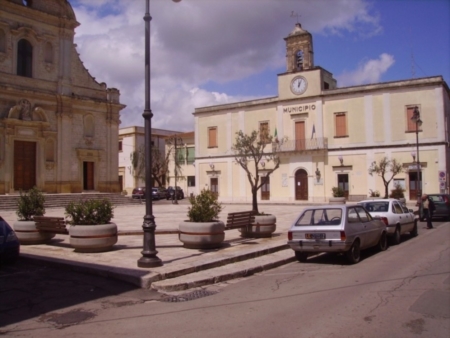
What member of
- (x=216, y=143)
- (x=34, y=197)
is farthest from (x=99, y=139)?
(x=34, y=197)

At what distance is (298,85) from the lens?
1738 inches

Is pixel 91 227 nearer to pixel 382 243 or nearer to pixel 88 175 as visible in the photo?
pixel 382 243

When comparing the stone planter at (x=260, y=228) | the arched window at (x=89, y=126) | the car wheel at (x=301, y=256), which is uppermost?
the arched window at (x=89, y=126)

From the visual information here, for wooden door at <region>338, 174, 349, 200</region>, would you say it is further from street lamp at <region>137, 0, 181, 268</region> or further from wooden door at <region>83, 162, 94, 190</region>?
street lamp at <region>137, 0, 181, 268</region>

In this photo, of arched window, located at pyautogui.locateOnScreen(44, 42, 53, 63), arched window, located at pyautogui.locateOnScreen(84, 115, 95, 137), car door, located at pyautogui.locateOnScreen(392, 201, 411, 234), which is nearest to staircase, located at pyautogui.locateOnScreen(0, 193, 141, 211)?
arched window, located at pyautogui.locateOnScreen(84, 115, 95, 137)

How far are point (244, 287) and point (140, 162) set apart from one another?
5301 centimetres

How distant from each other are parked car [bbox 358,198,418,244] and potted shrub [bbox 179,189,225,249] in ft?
18.0

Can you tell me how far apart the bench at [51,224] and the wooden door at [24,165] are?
21.9 meters

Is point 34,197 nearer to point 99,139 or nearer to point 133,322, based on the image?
point 133,322

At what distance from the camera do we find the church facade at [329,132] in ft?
124

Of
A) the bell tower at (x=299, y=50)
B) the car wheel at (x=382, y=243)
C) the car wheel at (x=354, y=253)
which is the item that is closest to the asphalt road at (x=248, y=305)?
the car wheel at (x=354, y=253)

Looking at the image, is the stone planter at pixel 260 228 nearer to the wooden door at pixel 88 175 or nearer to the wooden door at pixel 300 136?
the wooden door at pixel 88 175

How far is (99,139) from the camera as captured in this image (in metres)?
38.3

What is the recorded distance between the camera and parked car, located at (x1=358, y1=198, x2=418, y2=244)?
14.1 m
